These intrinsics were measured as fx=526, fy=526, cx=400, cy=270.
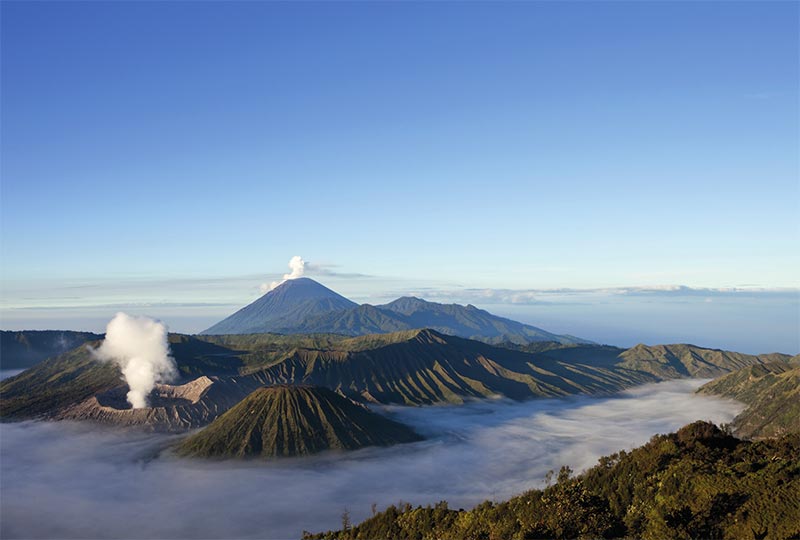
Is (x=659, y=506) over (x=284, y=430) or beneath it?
over

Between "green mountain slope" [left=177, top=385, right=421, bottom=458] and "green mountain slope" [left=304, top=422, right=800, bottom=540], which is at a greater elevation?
"green mountain slope" [left=304, top=422, right=800, bottom=540]

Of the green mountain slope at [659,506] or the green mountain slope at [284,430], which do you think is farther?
the green mountain slope at [284,430]

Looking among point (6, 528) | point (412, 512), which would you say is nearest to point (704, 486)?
point (412, 512)

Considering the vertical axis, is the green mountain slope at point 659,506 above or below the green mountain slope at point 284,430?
above

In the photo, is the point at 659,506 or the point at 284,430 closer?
the point at 659,506
